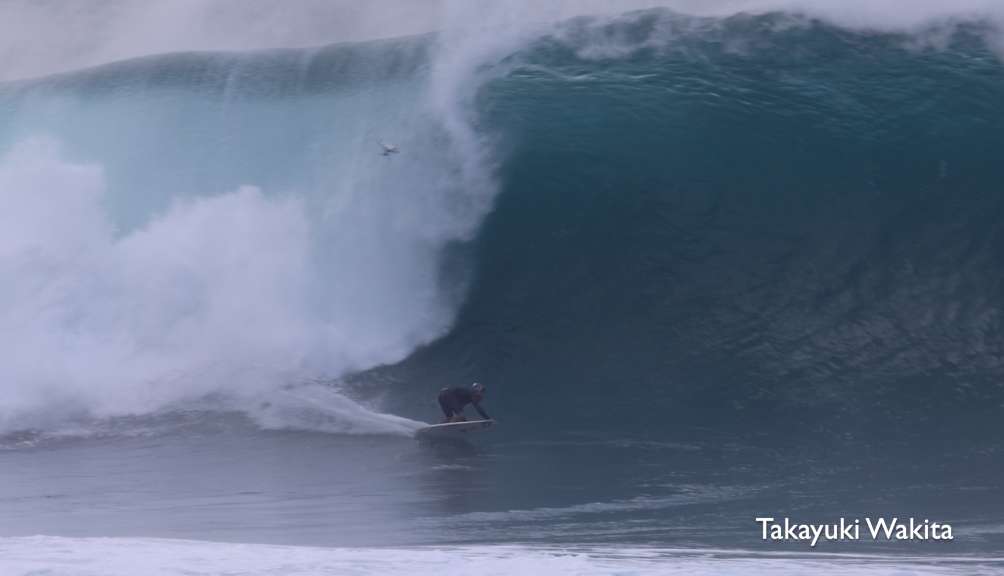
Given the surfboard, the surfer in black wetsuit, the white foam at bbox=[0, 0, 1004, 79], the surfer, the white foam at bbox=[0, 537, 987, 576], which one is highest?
the white foam at bbox=[0, 0, 1004, 79]

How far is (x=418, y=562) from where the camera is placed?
466 cm

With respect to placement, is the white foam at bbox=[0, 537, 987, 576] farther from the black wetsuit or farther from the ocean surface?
the black wetsuit

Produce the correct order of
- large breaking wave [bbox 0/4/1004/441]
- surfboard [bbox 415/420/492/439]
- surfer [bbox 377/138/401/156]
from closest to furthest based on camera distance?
surfboard [bbox 415/420/492/439], large breaking wave [bbox 0/4/1004/441], surfer [bbox 377/138/401/156]

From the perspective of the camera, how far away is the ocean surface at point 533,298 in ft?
19.7

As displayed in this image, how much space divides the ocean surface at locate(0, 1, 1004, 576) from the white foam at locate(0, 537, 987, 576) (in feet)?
0.17

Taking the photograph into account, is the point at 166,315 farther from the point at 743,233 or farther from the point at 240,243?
the point at 743,233

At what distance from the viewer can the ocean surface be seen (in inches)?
237

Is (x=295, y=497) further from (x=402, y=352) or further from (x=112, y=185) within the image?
(x=112, y=185)

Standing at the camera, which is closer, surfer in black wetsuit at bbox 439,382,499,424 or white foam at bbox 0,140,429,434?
surfer in black wetsuit at bbox 439,382,499,424

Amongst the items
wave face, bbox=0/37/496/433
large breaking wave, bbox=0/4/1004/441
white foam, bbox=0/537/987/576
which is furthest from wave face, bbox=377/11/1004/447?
white foam, bbox=0/537/987/576

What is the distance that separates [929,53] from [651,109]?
3.82 m

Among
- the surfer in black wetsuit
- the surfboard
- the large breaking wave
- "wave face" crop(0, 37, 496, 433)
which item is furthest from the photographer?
"wave face" crop(0, 37, 496, 433)

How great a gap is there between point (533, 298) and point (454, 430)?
240cm

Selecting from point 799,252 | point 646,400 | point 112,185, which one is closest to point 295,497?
point 646,400
